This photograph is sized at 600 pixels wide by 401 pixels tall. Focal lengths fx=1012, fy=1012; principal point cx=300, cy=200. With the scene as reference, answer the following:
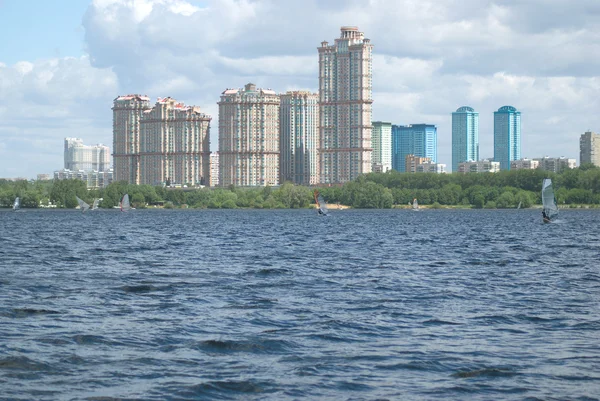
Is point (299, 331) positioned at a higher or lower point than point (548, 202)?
lower

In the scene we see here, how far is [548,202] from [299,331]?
10627 cm

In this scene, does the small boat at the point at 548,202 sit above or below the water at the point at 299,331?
above

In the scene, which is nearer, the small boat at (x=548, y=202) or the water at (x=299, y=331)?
the water at (x=299, y=331)

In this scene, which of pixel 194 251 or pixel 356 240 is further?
pixel 356 240

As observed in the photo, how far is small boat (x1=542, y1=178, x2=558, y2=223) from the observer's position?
124 metres

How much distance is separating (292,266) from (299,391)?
33.8 meters

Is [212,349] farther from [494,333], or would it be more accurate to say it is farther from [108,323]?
[494,333]

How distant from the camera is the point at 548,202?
13212 centimetres

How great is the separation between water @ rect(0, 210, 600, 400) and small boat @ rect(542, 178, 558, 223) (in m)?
67.5

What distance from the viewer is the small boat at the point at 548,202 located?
406 feet

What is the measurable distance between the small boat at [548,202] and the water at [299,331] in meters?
67.5

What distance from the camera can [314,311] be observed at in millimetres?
35531

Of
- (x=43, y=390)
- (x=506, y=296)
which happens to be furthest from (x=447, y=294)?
(x=43, y=390)

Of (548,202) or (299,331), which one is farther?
(548,202)
